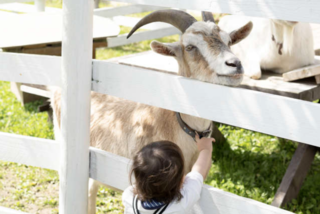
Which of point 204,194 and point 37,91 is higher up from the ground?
point 204,194

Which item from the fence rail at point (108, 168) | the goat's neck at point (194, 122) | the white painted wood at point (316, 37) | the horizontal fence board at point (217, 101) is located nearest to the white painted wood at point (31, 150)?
the fence rail at point (108, 168)

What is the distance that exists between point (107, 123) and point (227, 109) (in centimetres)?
170

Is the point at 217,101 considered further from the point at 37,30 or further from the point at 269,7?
the point at 37,30

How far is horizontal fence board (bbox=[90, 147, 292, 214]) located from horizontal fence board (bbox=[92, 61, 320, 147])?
374 millimetres

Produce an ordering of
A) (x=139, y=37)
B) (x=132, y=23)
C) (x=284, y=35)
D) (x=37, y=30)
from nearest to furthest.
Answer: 1. (x=284, y=35)
2. (x=37, y=30)
3. (x=139, y=37)
4. (x=132, y=23)

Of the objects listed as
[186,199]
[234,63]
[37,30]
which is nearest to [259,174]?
[234,63]

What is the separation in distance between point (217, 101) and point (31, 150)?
4.61 feet

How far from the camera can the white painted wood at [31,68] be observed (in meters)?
2.71

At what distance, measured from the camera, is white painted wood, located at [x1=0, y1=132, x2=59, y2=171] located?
290cm

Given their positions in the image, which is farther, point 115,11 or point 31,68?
point 115,11

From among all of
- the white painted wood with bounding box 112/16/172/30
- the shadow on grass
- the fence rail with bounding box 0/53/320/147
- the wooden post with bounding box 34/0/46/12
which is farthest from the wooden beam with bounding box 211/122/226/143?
the wooden post with bounding box 34/0/46/12

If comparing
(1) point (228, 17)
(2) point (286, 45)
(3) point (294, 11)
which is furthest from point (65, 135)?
(1) point (228, 17)

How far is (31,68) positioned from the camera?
109 inches

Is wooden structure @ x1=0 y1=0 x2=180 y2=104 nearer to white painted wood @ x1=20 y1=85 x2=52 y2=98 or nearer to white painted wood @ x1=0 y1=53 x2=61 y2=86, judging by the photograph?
white painted wood @ x1=20 y1=85 x2=52 y2=98
